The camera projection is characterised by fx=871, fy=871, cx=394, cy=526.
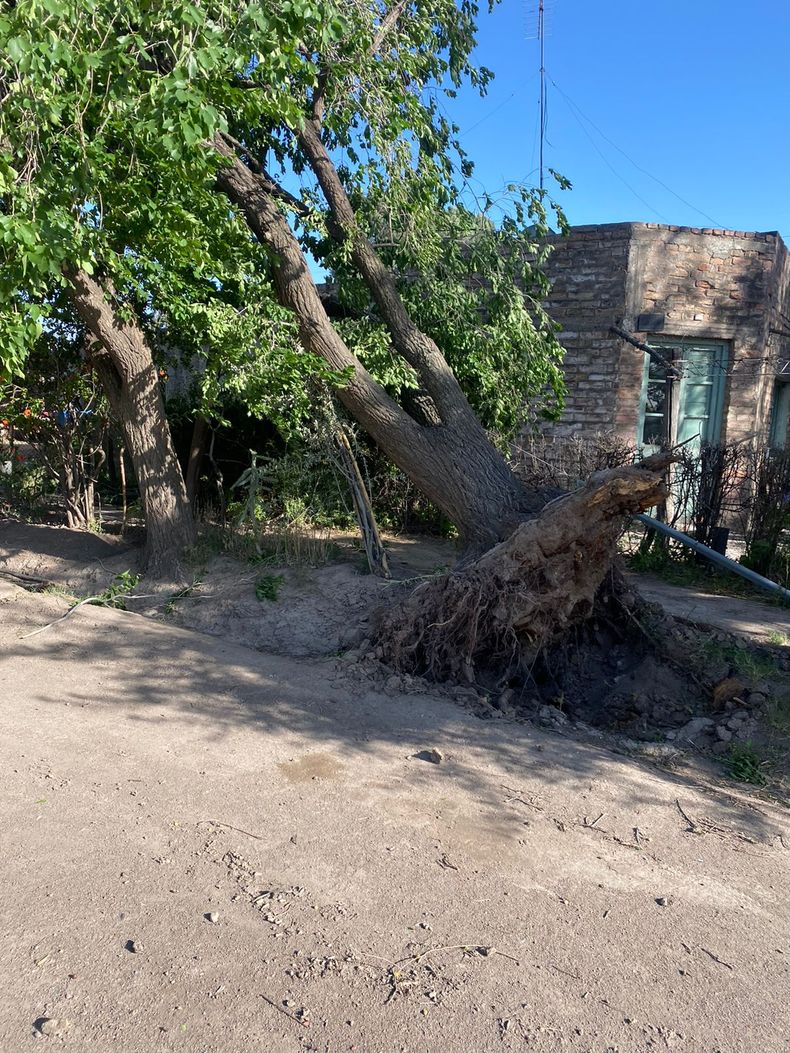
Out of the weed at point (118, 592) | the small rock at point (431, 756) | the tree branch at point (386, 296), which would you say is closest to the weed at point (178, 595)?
the weed at point (118, 592)

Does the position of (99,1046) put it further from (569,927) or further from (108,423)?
(108,423)

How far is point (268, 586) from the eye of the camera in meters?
8.16

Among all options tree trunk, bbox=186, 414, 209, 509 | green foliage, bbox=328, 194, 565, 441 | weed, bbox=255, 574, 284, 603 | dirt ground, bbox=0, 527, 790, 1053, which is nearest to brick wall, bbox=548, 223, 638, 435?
green foliage, bbox=328, 194, 565, 441

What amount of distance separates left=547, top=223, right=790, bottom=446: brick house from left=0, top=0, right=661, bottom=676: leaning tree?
8.54 ft

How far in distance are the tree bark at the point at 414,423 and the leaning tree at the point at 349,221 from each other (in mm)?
21

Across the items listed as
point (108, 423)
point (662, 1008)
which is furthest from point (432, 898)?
point (108, 423)

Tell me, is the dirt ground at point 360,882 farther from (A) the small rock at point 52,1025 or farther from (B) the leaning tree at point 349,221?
(B) the leaning tree at point 349,221

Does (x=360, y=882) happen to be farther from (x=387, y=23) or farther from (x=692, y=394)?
(x=692, y=394)

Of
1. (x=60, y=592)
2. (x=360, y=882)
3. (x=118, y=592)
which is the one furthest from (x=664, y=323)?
(x=360, y=882)

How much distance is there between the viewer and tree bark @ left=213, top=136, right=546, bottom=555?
805 cm

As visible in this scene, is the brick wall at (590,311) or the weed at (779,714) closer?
the weed at (779,714)

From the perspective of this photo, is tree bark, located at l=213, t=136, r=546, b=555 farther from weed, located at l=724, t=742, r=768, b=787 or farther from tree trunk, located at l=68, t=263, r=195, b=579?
weed, located at l=724, t=742, r=768, b=787

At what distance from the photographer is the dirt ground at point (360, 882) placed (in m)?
2.94

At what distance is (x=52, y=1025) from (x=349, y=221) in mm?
7662
